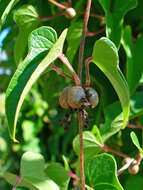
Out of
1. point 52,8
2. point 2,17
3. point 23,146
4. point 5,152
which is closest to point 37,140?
point 23,146

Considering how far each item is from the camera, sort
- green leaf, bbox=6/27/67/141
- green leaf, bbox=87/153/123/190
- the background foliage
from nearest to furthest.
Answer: green leaf, bbox=6/27/67/141, green leaf, bbox=87/153/123/190, the background foliage

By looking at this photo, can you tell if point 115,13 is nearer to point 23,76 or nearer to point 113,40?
point 113,40

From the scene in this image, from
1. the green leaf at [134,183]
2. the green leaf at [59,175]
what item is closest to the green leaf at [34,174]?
the green leaf at [59,175]

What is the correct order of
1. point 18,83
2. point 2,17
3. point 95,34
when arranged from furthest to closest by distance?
point 95,34 → point 2,17 → point 18,83

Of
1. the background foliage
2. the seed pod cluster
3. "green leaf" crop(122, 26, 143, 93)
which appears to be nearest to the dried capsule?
the seed pod cluster

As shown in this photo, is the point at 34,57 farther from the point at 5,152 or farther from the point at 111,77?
the point at 5,152

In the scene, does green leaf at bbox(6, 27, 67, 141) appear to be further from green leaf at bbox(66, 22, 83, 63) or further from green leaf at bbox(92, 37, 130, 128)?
green leaf at bbox(66, 22, 83, 63)

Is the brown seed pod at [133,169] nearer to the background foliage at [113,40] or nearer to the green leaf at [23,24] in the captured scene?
the background foliage at [113,40]
